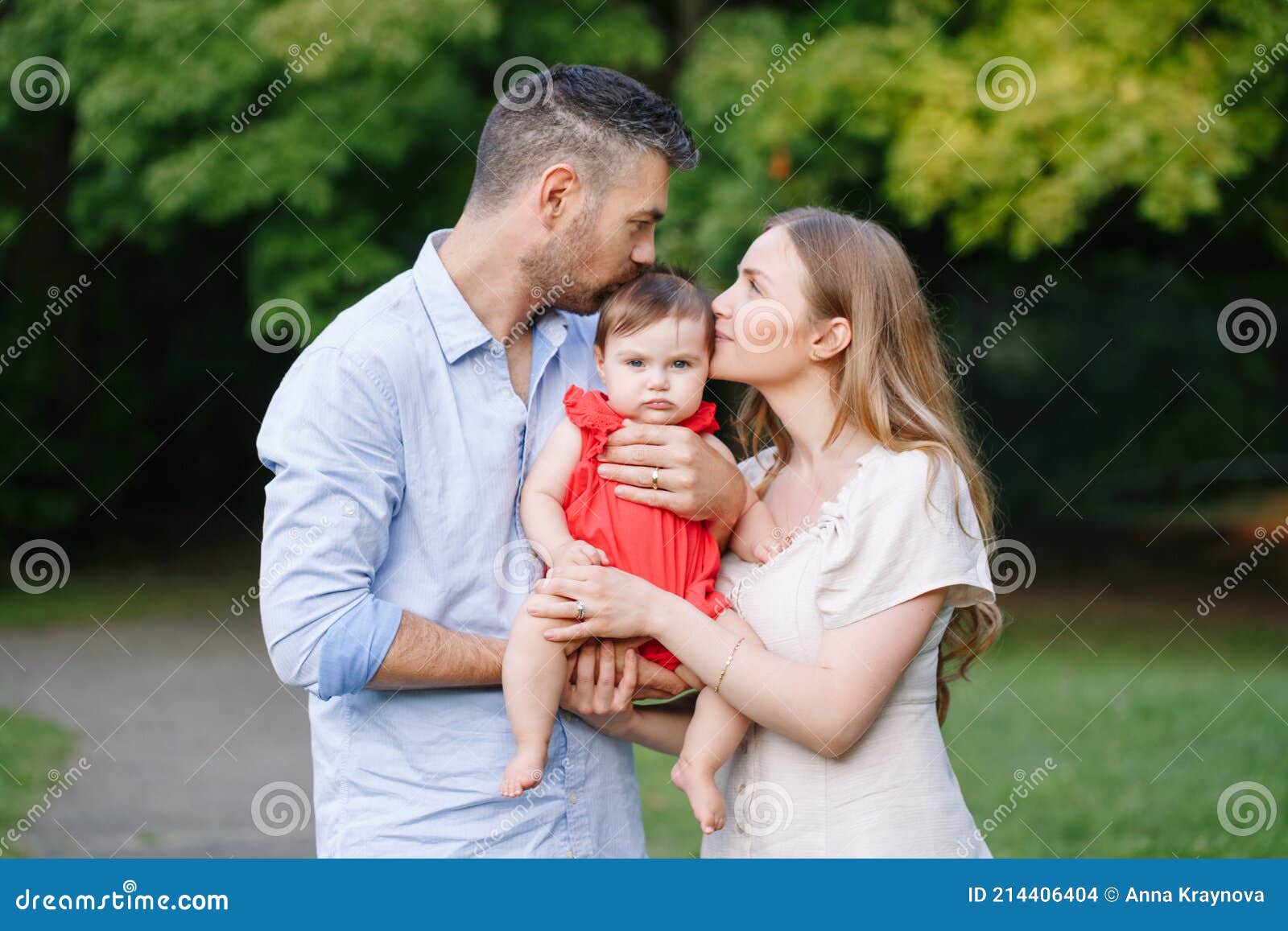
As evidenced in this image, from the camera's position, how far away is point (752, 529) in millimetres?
2941

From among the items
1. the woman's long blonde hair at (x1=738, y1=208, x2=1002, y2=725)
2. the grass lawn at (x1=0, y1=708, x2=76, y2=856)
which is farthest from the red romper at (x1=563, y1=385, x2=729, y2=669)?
the grass lawn at (x1=0, y1=708, x2=76, y2=856)

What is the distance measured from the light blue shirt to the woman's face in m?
0.44

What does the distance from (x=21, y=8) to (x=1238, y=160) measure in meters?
8.68

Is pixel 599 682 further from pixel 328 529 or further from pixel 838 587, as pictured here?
pixel 328 529

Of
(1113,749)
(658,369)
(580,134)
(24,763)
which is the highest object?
(580,134)

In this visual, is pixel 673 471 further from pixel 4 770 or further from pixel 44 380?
pixel 44 380

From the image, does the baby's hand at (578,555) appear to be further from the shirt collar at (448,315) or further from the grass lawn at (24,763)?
the grass lawn at (24,763)

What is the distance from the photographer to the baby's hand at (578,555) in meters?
2.68

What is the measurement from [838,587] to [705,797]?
0.51 meters

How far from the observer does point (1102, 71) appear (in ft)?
27.5

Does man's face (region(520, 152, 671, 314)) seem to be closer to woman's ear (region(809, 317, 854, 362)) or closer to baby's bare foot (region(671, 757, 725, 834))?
woman's ear (region(809, 317, 854, 362))

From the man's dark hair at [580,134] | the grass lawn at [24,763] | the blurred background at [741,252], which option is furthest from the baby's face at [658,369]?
the grass lawn at [24,763]

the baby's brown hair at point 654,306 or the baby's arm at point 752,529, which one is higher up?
the baby's brown hair at point 654,306

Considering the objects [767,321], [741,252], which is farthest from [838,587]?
[741,252]
